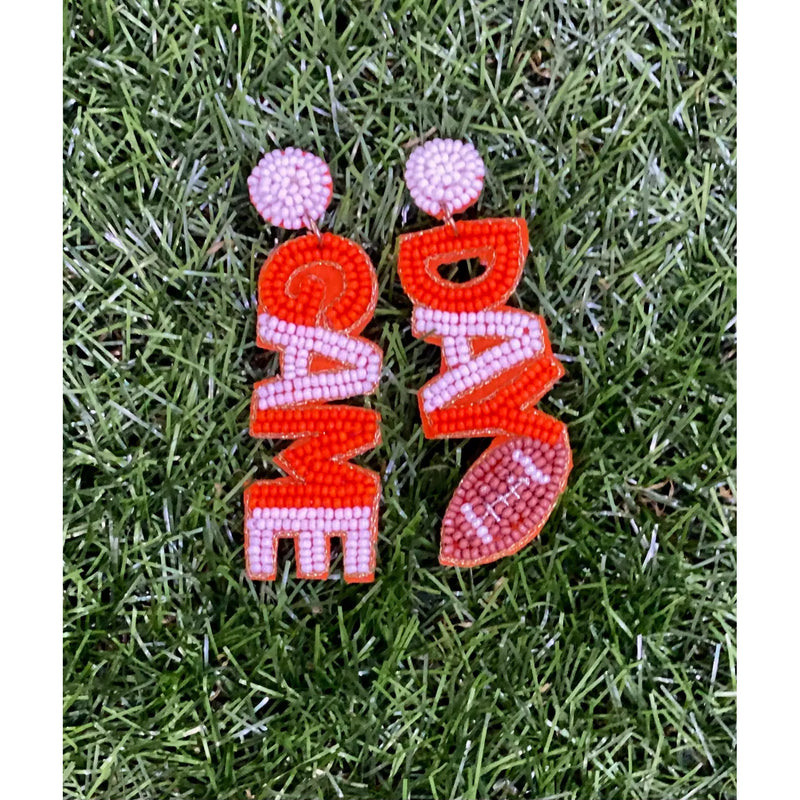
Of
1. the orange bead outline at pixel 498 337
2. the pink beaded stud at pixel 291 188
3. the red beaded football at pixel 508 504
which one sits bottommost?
the red beaded football at pixel 508 504

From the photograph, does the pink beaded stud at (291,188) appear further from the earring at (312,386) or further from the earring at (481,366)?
the earring at (481,366)

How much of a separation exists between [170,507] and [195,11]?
616 mm

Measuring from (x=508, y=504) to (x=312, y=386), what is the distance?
273mm

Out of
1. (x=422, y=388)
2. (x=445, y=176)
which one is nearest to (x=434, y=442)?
(x=422, y=388)

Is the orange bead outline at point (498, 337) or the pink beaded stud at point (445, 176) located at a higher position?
the pink beaded stud at point (445, 176)

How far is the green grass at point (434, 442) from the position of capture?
3.22 ft

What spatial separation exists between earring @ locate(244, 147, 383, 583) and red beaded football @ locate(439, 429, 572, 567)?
0.34ft

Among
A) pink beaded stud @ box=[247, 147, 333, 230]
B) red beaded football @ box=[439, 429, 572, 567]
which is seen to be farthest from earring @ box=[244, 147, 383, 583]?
red beaded football @ box=[439, 429, 572, 567]

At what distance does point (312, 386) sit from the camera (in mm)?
959

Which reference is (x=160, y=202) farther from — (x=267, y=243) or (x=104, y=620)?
(x=104, y=620)

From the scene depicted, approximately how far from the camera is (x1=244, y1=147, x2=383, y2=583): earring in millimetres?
958

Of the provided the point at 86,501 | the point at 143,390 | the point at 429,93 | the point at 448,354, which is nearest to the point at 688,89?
the point at 429,93

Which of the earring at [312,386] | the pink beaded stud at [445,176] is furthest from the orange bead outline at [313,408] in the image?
the pink beaded stud at [445,176]

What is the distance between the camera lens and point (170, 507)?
100 cm
